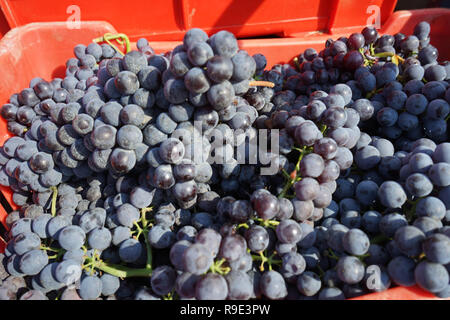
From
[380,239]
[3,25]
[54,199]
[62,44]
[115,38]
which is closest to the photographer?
[380,239]

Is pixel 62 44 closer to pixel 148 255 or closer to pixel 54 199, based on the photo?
pixel 54 199

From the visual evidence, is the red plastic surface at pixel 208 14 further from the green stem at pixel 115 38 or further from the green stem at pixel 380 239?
the green stem at pixel 380 239

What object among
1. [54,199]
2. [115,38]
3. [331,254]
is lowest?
[331,254]

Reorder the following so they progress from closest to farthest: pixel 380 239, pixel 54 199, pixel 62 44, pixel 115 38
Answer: pixel 380 239 → pixel 54 199 → pixel 115 38 → pixel 62 44

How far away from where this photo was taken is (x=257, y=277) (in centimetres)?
96

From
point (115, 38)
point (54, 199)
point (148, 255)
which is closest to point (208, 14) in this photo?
point (115, 38)

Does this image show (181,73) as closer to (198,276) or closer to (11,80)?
(198,276)

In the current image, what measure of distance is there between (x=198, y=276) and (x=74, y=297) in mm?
422

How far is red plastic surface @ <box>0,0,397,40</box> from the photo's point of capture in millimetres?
1827

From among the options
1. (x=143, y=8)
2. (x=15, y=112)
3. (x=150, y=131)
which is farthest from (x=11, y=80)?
(x=150, y=131)

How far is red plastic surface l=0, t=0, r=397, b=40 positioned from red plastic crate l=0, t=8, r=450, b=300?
0.48 ft

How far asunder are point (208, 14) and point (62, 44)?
840 mm

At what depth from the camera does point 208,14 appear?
1.92 m

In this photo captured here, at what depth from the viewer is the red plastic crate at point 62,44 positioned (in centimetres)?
156
